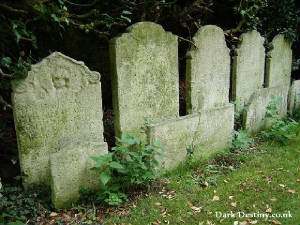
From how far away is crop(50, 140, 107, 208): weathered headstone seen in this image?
2.83 m

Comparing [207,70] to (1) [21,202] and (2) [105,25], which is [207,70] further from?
(1) [21,202]

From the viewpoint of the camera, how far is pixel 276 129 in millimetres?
4641

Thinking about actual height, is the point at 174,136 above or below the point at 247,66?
below

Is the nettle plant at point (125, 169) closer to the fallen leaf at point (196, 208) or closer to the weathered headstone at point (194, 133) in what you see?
the weathered headstone at point (194, 133)

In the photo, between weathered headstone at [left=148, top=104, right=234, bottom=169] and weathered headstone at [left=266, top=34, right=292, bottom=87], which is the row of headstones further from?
weathered headstone at [left=266, top=34, right=292, bottom=87]

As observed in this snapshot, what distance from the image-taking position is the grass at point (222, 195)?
2817 millimetres

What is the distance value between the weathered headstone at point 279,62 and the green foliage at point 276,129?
819 millimetres

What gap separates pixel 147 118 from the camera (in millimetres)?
3762

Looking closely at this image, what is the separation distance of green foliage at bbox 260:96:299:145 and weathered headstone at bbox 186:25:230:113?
0.82m

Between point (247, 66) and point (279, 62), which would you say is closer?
point (247, 66)

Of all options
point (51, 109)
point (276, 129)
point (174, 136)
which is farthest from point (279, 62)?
point (51, 109)

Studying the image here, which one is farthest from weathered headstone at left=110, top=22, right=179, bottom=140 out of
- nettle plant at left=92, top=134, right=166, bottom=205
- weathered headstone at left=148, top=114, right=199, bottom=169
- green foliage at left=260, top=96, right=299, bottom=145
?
green foliage at left=260, top=96, right=299, bottom=145

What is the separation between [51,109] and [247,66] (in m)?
3.38

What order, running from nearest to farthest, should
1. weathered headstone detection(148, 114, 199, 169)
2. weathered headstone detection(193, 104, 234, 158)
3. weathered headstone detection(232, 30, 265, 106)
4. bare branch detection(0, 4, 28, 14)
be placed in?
1. bare branch detection(0, 4, 28, 14)
2. weathered headstone detection(148, 114, 199, 169)
3. weathered headstone detection(193, 104, 234, 158)
4. weathered headstone detection(232, 30, 265, 106)
